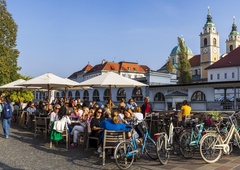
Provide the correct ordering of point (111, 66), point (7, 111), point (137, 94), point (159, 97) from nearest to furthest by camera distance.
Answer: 1. point (7, 111)
2. point (159, 97)
3. point (137, 94)
4. point (111, 66)

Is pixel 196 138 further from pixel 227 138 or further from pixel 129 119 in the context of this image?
pixel 129 119

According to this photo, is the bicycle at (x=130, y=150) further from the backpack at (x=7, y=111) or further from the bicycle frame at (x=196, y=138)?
the backpack at (x=7, y=111)

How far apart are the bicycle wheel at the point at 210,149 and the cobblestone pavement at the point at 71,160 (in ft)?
0.49

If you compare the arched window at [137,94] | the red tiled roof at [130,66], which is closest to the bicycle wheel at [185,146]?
the arched window at [137,94]

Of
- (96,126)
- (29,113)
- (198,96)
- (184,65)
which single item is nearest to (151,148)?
(96,126)

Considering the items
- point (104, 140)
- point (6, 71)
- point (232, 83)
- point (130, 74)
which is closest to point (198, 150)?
point (104, 140)

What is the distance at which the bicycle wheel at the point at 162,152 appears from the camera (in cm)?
682

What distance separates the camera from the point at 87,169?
6453mm

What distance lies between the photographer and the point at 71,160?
740 centimetres

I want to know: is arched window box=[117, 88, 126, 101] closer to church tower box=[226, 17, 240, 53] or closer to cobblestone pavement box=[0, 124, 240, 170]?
cobblestone pavement box=[0, 124, 240, 170]

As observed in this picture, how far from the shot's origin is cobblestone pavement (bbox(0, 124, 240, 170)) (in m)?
6.68

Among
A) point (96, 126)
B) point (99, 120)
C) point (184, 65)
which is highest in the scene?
point (184, 65)

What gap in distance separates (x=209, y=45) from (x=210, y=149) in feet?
311

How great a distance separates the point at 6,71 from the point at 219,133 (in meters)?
28.0
